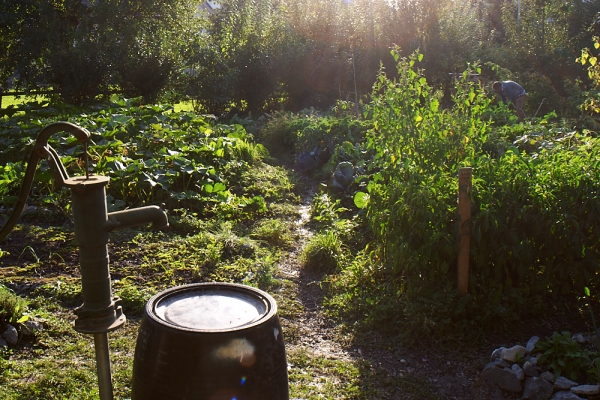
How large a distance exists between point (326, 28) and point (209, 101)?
4.26 meters

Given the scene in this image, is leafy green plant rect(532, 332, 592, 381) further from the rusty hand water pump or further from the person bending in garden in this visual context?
the person bending in garden

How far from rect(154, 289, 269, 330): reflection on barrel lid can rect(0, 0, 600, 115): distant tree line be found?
37.3ft

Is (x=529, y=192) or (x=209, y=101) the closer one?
(x=529, y=192)

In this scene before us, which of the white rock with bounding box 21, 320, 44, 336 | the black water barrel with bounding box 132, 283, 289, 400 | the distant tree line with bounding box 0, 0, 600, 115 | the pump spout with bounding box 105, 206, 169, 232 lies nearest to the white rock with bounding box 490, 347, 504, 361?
the black water barrel with bounding box 132, 283, 289, 400

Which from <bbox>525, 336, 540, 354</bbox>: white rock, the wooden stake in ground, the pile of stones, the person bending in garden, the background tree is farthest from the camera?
the background tree

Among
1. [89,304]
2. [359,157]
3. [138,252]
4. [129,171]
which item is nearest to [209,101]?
[359,157]

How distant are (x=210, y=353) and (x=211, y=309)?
28cm

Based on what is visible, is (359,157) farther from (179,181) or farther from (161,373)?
(161,373)

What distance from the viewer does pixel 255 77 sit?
14.5 m

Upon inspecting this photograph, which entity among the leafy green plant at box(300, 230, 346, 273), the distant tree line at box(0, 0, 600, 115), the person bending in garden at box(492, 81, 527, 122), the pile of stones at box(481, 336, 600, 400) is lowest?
the pile of stones at box(481, 336, 600, 400)

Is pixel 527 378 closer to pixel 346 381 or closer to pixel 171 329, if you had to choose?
pixel 346 381

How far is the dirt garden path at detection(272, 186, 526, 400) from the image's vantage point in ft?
11.2

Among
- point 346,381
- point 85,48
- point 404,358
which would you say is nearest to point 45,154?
point 346,381

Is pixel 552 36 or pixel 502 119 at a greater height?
pixel 552 36
